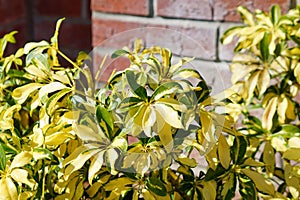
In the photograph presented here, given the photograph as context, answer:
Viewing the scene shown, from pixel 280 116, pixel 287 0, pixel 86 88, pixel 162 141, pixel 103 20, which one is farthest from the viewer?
pixel 103 20

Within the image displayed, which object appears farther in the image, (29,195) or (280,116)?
(280,116)

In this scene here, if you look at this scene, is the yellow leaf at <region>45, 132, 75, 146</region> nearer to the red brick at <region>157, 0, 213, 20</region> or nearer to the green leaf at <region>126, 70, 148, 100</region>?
the green leaf at <region>126, 70, 148, 100</region>

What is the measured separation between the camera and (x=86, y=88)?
2.69 feet

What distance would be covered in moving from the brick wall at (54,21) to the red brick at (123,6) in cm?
42

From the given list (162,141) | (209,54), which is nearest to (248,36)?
(209,54)

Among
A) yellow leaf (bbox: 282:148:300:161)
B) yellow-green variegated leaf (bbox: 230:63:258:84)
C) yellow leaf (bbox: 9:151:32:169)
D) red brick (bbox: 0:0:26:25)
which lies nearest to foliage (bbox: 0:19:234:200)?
yellow leaf (bbox: 9:151:32:169)

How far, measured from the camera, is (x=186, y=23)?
128cm

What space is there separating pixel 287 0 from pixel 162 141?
23.6 inches

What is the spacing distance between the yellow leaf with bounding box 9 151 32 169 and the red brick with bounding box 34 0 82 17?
1.08m

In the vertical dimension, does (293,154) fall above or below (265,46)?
below

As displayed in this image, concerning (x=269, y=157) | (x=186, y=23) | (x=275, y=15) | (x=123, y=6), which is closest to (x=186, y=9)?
(x=186, y=23)

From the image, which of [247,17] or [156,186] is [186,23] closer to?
[247,17]

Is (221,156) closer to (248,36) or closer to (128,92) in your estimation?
(128,92)

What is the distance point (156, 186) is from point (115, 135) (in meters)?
0.08
